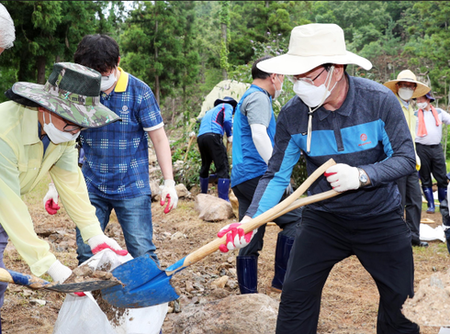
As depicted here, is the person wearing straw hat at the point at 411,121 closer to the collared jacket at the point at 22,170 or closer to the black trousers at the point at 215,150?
the black trousers at the point at 215,150

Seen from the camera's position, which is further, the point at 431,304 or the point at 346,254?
the point at 346,254

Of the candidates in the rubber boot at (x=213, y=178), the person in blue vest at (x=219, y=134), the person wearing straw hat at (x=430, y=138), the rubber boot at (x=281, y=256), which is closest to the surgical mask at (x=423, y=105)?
the person wearing straw hat at (x=430, y=138)

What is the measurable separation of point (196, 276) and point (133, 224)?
1.56 m

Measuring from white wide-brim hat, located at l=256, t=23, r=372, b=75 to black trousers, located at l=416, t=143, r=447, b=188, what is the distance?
5138 millimetres

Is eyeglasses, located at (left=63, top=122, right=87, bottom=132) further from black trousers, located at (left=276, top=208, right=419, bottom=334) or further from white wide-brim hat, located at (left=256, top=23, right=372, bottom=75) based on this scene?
black trousers, located at (left=276, top=208, right=419, bottom=334)

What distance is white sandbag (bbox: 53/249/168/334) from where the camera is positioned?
2.27m

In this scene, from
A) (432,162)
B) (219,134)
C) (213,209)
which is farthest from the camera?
(432,162)

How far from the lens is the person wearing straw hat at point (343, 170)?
2.13 metres

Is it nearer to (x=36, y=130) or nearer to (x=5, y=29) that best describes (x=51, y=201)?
(x=36, y=130)

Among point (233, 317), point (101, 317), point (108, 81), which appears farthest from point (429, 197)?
point (101, 317)

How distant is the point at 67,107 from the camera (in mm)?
2043

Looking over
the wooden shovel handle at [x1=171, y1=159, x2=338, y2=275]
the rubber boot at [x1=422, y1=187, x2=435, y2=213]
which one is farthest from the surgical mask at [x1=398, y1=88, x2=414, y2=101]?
the wooden shovel handle at [x1=171, y1=159, x2=338, y2=275]

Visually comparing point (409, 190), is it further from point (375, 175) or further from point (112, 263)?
point (112, 263)

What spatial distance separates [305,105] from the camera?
90.7 inches
